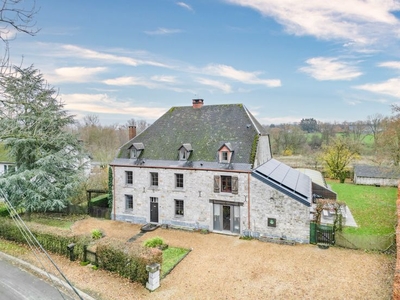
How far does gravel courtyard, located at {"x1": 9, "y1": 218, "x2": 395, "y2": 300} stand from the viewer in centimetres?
1293

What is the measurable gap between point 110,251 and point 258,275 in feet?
26.2

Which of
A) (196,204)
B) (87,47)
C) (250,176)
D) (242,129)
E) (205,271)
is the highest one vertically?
(87,47)

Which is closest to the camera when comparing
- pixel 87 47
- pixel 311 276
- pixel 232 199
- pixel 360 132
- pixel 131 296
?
pixel 131 296

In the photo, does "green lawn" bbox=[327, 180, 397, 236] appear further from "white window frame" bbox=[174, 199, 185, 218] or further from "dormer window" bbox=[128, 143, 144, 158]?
"dormer window" bbox=[128, 143, 144, 158]

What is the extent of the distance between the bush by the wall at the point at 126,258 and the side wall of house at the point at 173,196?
805 centimetres

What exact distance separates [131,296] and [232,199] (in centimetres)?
1047

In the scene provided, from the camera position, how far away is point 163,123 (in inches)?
1038

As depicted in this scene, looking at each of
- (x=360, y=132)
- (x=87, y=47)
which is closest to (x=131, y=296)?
(x=87, y=47)

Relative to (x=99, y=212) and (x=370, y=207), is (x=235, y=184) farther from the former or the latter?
(x=370, y=207)

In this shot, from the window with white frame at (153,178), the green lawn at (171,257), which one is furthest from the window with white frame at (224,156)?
the green lawn at (171,257)

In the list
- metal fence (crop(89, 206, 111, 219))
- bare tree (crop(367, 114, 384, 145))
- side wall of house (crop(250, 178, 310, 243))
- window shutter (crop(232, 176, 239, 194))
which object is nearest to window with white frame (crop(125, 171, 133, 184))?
metal fence (crop(89, 206, 111, 219))

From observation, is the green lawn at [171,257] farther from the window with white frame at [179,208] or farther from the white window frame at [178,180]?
the white window frame at [178,180]

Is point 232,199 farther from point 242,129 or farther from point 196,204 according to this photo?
point 242,129

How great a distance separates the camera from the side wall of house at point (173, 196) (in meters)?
A: 21.2
